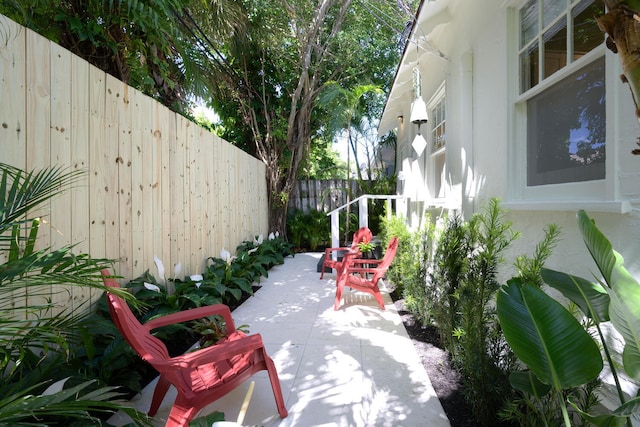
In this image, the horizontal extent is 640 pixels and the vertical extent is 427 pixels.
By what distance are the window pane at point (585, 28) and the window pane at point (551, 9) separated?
19 cm

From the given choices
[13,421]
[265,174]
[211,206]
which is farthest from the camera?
[265,174]

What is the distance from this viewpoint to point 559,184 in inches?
80.0

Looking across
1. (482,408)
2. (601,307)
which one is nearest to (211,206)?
(482,408)

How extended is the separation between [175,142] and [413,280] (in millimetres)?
3043

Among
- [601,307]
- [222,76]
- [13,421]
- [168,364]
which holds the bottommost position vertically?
[168,364]

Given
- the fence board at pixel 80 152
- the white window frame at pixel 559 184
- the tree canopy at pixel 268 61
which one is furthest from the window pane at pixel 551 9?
the fence board at pixel 80 152

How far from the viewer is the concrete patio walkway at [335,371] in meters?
2.06

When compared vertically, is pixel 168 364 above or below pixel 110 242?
below

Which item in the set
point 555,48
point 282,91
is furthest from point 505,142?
point 282,91

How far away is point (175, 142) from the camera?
3.65 m

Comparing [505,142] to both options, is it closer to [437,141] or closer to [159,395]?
[437,141]

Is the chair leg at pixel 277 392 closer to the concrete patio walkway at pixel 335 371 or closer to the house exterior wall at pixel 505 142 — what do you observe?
the concrete patio walkway at pixel 335 371

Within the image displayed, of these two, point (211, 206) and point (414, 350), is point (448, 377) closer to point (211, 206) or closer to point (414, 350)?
point (414, 350)

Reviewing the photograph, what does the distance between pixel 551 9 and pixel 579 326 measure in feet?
7.10
